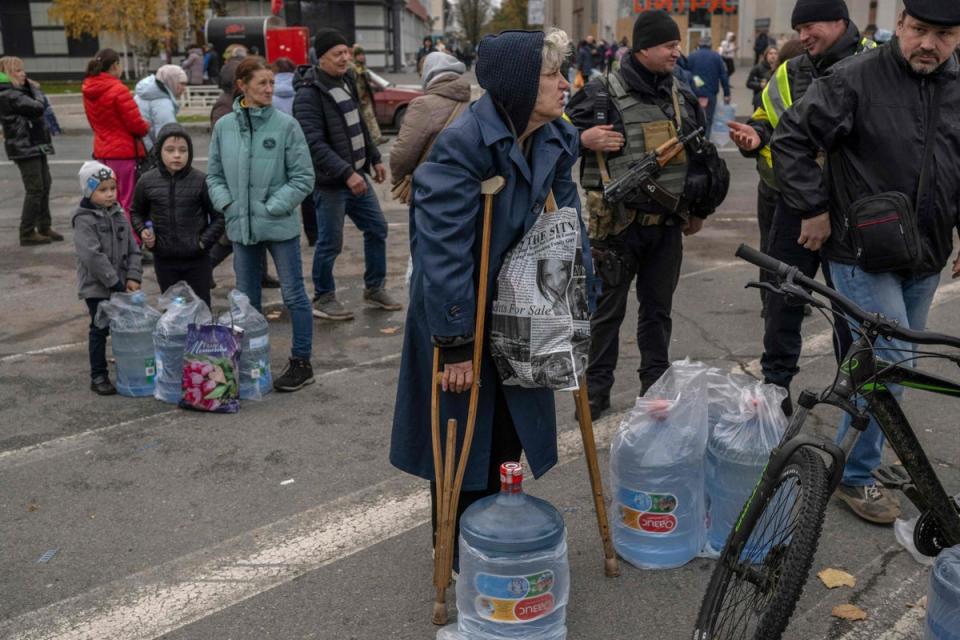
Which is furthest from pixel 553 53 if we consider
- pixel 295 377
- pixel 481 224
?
pixel 295 377

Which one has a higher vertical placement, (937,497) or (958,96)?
(958,96)

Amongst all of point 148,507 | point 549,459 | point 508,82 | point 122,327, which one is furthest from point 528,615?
point 122,327

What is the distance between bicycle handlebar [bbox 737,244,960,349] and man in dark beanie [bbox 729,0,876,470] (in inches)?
64.1

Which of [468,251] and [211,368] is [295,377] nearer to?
[211,368]

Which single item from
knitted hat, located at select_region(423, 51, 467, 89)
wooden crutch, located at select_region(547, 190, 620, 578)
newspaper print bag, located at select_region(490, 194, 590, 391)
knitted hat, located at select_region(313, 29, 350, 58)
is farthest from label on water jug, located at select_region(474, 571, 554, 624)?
knitted hat, located at select_region(313, 29, 350, 58)

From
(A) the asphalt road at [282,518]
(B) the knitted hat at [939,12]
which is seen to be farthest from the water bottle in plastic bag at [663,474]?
(B) the knitted hat at [939,12]

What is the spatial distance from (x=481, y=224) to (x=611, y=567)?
4.82 ft

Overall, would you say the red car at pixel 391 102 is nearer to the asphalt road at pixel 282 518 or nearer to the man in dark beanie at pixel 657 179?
the asphalt road at pixel 282 518

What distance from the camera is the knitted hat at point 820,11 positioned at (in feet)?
16.3

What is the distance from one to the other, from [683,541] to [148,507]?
94.5 inches

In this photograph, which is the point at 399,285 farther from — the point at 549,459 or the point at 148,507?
the point at 549,459

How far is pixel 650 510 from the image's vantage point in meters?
3.96

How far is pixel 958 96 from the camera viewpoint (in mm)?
3908

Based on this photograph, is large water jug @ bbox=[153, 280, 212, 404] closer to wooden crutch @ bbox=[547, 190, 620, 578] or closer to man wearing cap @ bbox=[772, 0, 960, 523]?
wooden crutch @ bbox=[547, 190, 620, 578]
